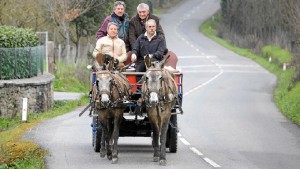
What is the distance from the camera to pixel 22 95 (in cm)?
3008

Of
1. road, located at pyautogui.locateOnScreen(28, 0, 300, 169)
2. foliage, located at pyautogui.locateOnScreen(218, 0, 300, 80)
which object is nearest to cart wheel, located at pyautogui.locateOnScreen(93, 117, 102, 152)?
road, located at pyautogui.locateOnScreen(28, 0, 300, 169)

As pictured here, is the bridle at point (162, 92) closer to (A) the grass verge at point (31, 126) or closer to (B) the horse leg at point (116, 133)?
(B) the horse leg at point (116, 133)

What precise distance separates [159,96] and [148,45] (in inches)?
68.6

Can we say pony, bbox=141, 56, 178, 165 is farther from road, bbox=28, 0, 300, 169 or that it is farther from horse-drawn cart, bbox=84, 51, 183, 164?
road, bbox=28, 0, 300, 169

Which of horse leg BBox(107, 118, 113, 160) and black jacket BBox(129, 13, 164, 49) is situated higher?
black jacket BBox(129, 13, 164, 49)

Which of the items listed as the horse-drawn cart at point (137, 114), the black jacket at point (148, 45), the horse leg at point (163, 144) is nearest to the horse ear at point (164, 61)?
the horse-drawn cart at point (137, 114)

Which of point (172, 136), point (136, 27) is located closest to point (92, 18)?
point (136, 27)

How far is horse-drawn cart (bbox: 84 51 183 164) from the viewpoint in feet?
55.2

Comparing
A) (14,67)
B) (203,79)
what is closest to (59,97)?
(14,67)

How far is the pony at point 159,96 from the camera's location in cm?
1580

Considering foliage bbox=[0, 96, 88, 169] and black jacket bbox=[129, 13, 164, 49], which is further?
black jacket bbox=[129, 13, 164, 49]

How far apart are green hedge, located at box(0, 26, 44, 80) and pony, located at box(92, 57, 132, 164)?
15.1 meters

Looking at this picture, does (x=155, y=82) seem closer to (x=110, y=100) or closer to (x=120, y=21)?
(x=110, y=100)

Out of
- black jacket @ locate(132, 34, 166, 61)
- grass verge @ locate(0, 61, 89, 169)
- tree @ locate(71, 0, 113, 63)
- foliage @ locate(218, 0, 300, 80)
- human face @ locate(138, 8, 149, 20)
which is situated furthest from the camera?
foliage @ locate(218, 0, 300, 80)
